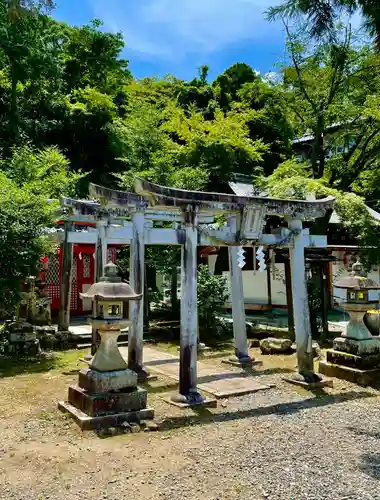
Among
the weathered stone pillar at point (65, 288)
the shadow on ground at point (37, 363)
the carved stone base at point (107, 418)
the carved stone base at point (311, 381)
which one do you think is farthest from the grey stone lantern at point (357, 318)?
the weathered stone pillar at point (65, 288)

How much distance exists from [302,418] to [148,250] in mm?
9586

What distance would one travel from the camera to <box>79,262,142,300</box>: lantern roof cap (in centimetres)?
642

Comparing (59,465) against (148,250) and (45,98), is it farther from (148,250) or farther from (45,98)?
(45,98)

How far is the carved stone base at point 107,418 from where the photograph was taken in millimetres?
5828

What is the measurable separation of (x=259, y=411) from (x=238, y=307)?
342 cm

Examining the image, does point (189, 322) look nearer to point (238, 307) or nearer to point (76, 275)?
point (238, 307)

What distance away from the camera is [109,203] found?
330 inches

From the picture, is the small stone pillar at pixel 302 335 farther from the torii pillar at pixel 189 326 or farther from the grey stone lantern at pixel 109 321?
→ the grey stone lantern at pixel 109 321

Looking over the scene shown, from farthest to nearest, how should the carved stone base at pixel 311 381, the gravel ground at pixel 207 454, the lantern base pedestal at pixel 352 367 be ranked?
the lantern base pedestal at pixel 352 367
the carved stone base at pixel 311 381
the gravel ground at pixel 207 454

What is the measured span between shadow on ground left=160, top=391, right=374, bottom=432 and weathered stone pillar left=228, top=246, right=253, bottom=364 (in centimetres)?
281

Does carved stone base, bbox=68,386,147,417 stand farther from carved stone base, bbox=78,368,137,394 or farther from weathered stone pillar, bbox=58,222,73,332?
weathered stone pillar, bbox=58,222,73,332

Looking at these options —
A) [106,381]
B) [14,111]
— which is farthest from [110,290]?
[14,111]

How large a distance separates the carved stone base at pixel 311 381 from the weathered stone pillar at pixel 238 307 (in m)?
1.92

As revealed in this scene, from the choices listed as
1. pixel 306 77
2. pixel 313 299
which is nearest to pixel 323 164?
pixel 306 77
